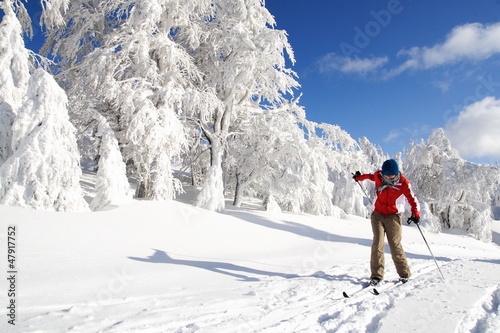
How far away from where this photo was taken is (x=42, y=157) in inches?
248

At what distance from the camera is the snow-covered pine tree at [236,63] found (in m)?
11.5

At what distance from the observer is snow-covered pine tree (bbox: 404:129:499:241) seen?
69.7ft

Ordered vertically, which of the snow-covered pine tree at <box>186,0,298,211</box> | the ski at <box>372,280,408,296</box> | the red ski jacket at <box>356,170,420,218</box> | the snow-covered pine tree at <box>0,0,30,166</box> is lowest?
the ski at <box>372,280,408,296</box>

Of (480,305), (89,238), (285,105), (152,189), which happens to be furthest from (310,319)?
(285,105)

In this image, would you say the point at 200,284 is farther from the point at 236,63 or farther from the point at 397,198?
the point at 236,63

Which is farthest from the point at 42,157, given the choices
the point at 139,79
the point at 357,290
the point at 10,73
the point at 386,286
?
the point at 386,286

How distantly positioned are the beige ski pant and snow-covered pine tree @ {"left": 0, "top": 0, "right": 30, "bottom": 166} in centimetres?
913

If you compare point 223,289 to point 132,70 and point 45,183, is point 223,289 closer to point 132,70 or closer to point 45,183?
point 45,183

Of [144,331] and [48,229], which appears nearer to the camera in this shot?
[144,331]

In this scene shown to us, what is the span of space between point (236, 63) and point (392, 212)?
9.68 metres

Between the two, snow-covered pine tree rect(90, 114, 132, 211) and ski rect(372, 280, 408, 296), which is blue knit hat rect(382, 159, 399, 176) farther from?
snow-covered pine tree rect(90, 114, 132, 211)

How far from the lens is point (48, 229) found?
16.0ft

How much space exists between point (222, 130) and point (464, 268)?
33.2 ft

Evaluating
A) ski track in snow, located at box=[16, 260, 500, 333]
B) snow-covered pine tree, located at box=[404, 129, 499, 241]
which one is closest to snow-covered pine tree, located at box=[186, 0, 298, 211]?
ski track in snow, located at box=[16, 260, 500, 333]
